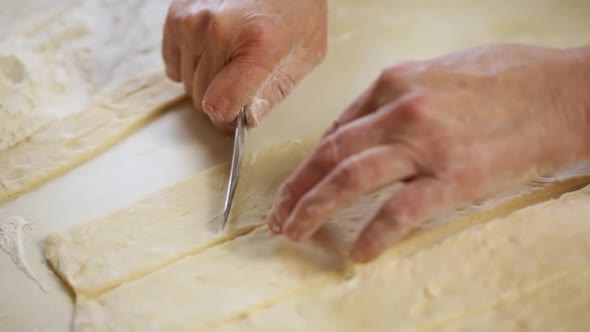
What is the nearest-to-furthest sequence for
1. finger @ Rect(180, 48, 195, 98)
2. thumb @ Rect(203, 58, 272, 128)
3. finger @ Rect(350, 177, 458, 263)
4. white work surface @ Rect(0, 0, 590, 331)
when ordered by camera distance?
finger @ Rect(350, 177, 458, 263)
white work surface @ Rect(0, 0, 590, 331)
thumb @ Rect(203, 58, 272, 128)
finger @ Rect(180, 48, 195, 98)

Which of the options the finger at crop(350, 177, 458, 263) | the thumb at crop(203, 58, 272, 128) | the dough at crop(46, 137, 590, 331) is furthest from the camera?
the thumb at crop(203, 58, 272, 128)

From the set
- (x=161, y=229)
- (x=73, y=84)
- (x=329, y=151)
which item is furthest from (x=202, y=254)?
(x=73, y=84)

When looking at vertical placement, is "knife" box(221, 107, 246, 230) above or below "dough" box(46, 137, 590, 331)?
above

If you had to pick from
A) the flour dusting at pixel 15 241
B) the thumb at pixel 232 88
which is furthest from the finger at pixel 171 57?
the flour dusting at pixel 15 241

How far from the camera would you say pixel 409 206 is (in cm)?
100

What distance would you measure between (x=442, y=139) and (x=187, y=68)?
30.6 inches

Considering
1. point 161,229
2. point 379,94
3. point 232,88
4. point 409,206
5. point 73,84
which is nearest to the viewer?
point 409,206

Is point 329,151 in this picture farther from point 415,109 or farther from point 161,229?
point 161,229

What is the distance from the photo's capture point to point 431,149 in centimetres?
101

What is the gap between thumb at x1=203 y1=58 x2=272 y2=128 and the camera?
1.40 m

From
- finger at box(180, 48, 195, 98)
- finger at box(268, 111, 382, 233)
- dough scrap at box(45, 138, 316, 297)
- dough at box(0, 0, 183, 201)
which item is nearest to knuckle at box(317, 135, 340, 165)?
finger at box(268, 111, 382, 233)

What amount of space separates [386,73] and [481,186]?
0.88ft

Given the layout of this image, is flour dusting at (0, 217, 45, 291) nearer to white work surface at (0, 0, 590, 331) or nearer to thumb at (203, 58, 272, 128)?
white work surface at (0, 0, 590, 331)

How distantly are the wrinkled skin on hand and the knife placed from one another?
17 centimetres
